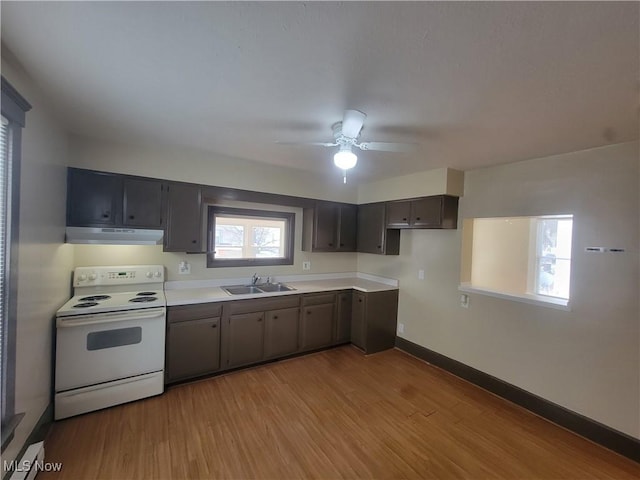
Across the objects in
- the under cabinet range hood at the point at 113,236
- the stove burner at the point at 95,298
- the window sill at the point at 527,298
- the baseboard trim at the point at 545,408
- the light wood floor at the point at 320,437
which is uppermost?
the under cabinet range hood at the point at 113,236

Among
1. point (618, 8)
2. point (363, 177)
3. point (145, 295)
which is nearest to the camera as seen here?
point (618, 8)

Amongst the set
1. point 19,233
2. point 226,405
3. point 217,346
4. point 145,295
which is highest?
point 19,233

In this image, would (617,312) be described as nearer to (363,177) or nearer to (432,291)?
(432,291)

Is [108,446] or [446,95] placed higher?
[446,95]

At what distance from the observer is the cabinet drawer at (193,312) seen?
2703 mm

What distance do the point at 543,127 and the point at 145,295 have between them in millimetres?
3752

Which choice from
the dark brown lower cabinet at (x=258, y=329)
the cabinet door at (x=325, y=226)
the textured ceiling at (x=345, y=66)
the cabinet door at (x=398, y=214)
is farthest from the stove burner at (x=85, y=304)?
the cabinet door at (x=398, y=214)

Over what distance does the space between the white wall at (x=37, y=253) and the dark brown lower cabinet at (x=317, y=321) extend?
234 centimetres

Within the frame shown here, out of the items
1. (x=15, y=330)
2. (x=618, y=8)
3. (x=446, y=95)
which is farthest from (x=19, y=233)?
(x=618, y=8)

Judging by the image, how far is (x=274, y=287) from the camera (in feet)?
12.0

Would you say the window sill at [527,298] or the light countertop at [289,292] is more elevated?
the window sill at [527,298]

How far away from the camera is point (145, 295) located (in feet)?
9.24

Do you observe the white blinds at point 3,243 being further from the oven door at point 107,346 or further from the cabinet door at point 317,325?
the cabinet door at point 317,325

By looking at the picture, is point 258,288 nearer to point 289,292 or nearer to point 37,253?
point 289,292
